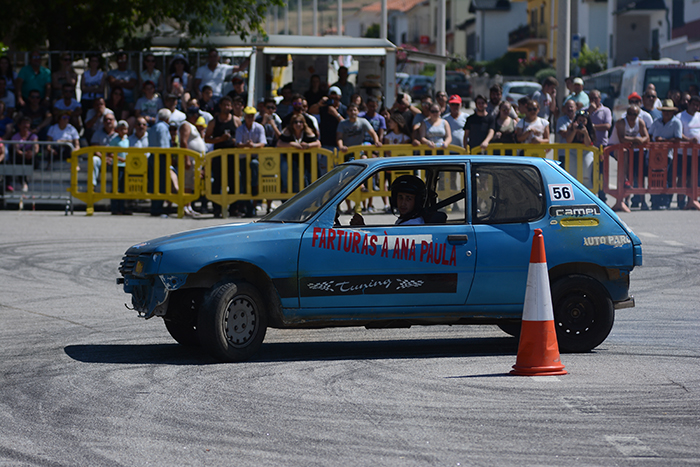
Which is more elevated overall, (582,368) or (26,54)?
(26,54)

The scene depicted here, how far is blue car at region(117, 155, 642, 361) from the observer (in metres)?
7.16

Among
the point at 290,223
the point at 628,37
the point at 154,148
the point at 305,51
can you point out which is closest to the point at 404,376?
the point at 290,223

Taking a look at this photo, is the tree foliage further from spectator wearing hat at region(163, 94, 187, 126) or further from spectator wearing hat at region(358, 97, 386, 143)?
spectator wearing hat at region(358, 97, 386, 143)

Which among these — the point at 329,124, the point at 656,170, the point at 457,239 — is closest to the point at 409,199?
the point at 457,239

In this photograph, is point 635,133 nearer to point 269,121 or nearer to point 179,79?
point 269,121

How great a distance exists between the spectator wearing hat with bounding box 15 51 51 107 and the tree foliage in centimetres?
269

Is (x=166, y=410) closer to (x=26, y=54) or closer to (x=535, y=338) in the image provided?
(x=535, y=338)

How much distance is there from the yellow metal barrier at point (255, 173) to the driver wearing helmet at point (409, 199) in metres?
9.53

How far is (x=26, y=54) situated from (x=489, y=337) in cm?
1739

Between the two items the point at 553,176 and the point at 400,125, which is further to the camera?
the point at 400,125

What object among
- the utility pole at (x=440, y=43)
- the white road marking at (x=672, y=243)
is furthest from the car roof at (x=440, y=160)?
the utility pole at (x=440, y=43)

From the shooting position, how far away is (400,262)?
7352 millimetres

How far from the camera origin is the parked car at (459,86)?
2215 inches

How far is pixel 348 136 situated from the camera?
18156mm
